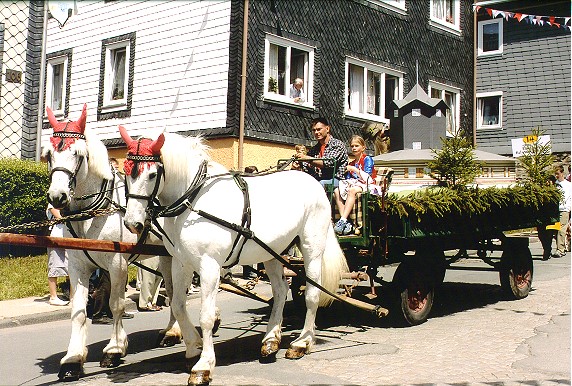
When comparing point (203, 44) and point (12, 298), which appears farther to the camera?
point (203, 44)

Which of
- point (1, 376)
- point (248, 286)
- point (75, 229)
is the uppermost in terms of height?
point (75, 229)

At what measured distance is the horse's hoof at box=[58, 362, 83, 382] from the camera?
17.5ft

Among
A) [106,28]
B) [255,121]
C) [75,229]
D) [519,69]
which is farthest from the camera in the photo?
[519,69]

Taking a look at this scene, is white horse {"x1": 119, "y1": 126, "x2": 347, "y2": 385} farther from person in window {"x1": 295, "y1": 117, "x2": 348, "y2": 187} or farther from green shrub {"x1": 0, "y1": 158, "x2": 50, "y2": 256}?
green shrub {"x1": 0, "y1": 158, "x2": 50, "y2": 256}

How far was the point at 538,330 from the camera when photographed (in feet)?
24.5

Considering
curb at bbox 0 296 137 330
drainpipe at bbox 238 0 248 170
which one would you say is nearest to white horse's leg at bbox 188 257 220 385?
curb at bbox 0 296 137 330

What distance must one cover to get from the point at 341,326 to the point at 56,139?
4.34 meters

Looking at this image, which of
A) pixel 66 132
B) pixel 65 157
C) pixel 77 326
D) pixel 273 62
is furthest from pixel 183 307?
pixel 273 62

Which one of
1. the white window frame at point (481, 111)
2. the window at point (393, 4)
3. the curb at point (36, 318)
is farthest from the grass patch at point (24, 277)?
the white window frame at point (481, 111)

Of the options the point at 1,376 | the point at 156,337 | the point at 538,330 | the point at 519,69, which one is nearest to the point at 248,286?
the point at 156,337

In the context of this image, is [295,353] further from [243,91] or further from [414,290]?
[243,91]

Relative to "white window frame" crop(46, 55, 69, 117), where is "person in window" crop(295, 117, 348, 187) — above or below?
below

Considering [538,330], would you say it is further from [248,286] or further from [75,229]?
[75,229]

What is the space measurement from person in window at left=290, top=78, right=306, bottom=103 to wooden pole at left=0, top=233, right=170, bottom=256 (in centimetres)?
1075
